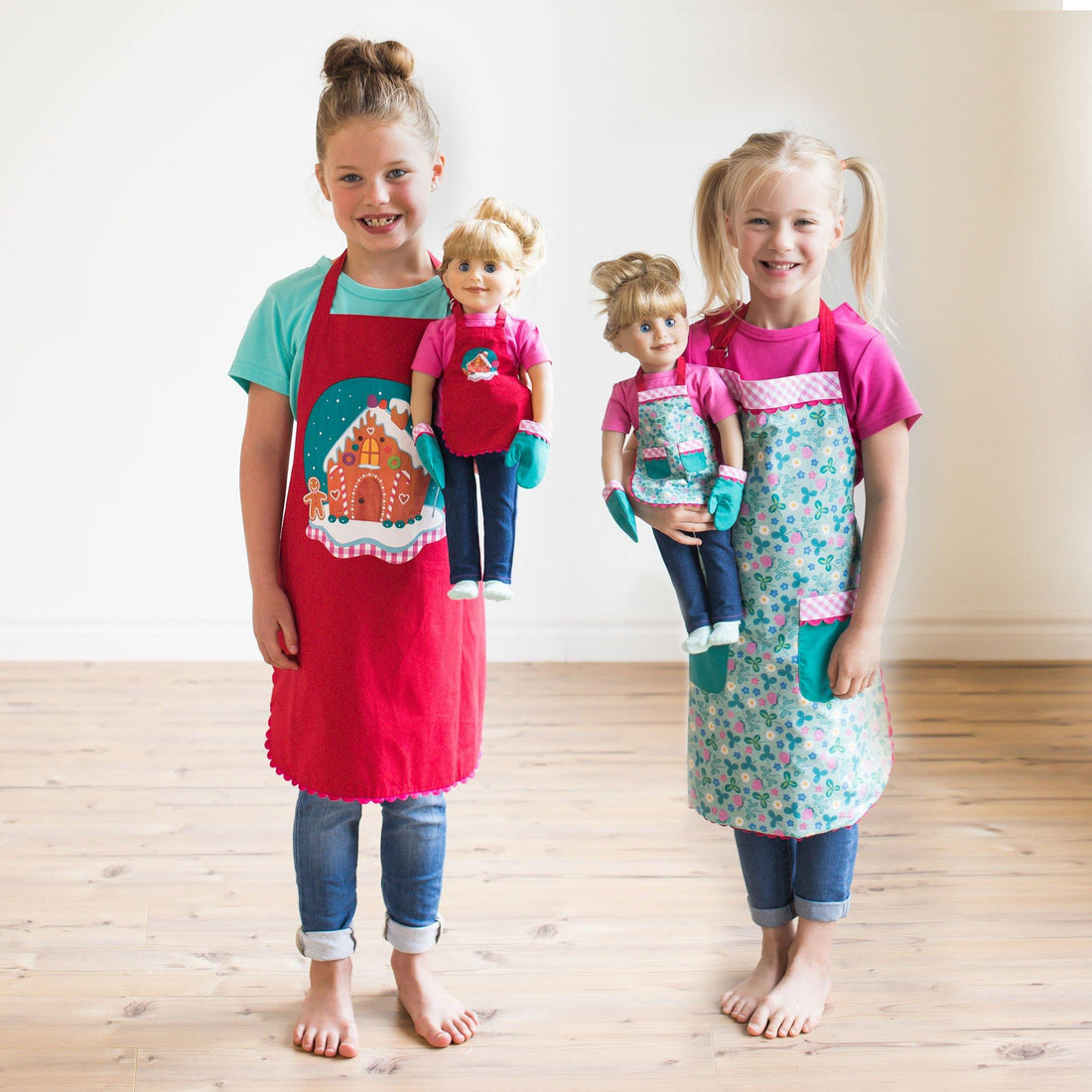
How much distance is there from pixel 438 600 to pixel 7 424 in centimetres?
181

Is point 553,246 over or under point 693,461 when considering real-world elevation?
over

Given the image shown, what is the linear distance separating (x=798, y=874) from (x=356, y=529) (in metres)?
0.66

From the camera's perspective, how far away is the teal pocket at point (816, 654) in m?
1.26

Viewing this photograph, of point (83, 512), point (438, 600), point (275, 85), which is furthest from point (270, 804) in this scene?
point (275, 85)

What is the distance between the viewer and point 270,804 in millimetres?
1975

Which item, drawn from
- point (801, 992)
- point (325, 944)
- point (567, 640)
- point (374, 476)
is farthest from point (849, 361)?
point (567, 640)

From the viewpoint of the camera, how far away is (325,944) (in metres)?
1.35

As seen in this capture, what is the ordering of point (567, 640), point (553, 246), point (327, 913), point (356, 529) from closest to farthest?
point (356, 529) < point (327, 913) < point (553, 246) < point (567, 640)

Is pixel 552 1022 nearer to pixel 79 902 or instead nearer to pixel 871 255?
pixel 79 902

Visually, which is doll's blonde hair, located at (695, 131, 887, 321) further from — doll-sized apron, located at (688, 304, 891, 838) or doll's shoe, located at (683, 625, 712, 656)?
doll's shoe, located at (683, 625, 712, 656)

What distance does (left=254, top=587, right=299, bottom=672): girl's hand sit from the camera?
126 cm

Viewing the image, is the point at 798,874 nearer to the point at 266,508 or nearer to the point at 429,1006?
the point at 429,1006

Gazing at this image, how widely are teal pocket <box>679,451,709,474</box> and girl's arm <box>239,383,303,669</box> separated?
42 centimetres

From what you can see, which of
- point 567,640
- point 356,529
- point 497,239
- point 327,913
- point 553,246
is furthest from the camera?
point 567,640
